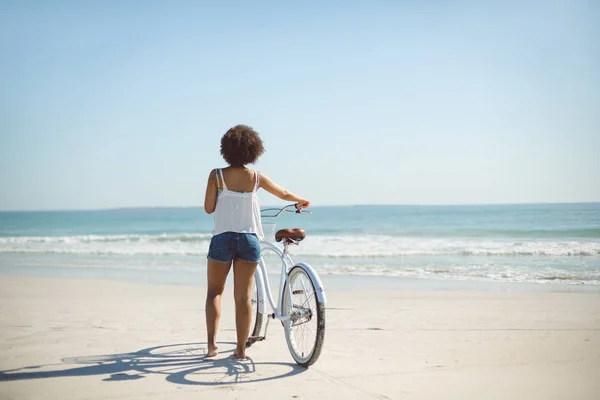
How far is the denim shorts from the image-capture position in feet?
13.1

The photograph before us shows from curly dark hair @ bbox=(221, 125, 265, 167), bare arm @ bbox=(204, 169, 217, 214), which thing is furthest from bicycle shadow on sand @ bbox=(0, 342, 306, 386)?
curly dark hair @ bbox=(221, 125, 265, 167)

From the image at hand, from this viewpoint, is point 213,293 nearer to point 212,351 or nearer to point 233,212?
point 212,351

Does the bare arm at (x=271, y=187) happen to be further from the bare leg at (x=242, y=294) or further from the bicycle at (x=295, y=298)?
the bare leg at (x=242, y=294)

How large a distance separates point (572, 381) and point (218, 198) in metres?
2.81

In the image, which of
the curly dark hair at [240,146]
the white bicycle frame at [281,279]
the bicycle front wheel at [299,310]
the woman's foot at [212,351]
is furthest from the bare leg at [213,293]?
the curly dark hair at [240,146]

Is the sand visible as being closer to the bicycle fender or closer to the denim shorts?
the bicycle fender

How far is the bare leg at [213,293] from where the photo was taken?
161 inches

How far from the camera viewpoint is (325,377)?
3.84 meters

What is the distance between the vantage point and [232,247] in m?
4.00

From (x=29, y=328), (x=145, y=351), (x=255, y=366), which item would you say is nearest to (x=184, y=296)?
(x=29, y=328)

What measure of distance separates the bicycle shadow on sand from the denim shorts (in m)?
0.82

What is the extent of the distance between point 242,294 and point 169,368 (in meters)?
0.77

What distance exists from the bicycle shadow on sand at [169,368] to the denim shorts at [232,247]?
82 cm

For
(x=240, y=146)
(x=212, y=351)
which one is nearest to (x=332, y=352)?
(x=212, y=351)
